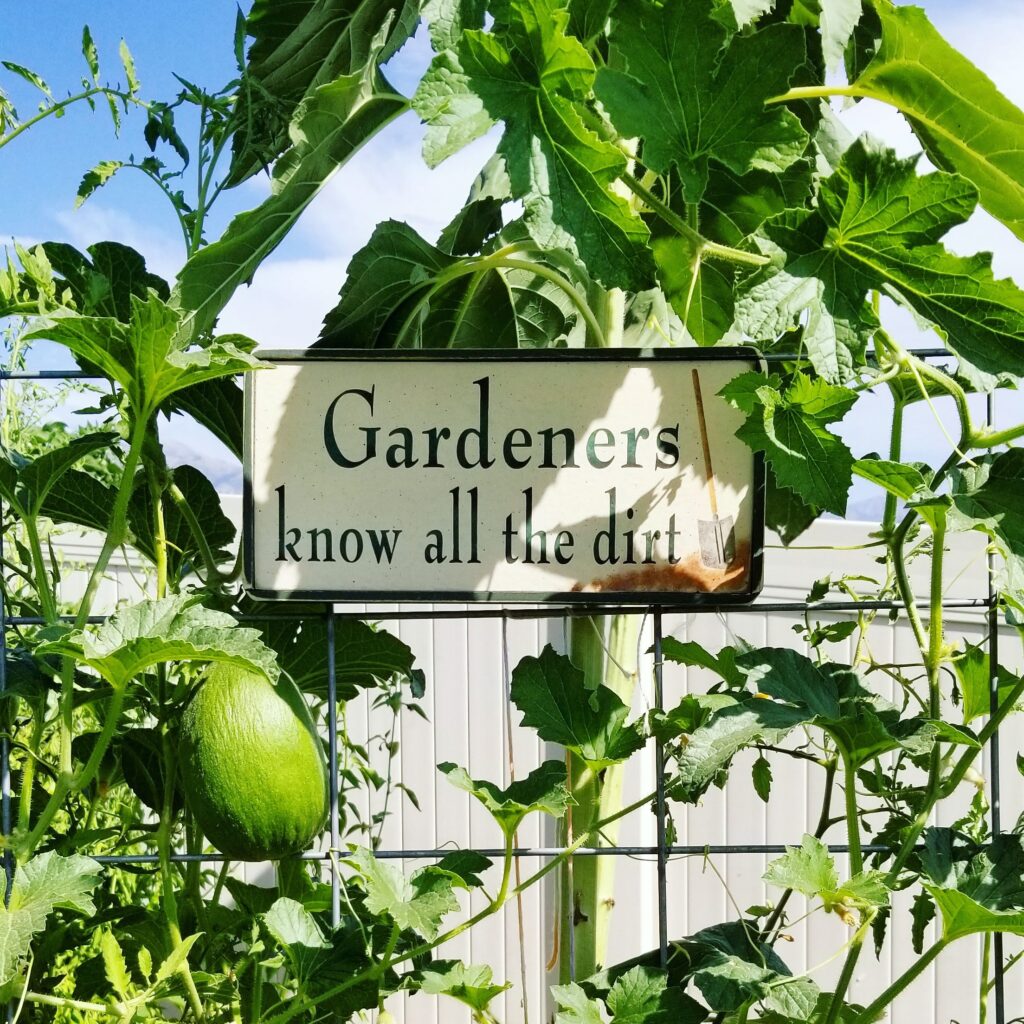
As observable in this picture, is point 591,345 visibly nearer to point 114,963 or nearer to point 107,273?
point 107,273

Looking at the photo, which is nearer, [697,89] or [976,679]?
[697,89]

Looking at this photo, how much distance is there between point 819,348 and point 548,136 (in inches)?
8.3

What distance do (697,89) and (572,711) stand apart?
1.40 ft

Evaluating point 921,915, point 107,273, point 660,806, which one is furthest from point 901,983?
point 107,273

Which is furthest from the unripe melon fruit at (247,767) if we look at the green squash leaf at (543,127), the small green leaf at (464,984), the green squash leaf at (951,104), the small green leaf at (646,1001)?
the green squash leaf at (951,104)

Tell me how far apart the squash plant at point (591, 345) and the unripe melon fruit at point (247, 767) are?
0.13 feet

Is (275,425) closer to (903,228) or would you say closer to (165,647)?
(165,647)

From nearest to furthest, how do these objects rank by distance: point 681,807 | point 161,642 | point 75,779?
1. point 161,642
2. point 75,779
3. point 681,807

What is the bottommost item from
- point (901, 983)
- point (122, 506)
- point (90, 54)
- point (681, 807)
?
point (681, 807)

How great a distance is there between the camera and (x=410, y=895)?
2.43ft

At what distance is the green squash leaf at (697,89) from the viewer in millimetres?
671

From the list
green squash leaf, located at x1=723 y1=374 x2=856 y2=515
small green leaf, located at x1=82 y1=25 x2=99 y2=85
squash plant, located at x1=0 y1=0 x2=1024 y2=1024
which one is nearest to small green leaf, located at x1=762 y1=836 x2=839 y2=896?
squash plant, located at x1=0 y1=0 x2=1024 y2=1024

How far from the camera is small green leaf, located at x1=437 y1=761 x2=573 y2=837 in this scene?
0.73 m

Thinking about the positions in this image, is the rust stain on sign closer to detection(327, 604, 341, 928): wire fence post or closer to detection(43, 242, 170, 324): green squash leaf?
detection(327, 604, 341, 928): wire fence post
